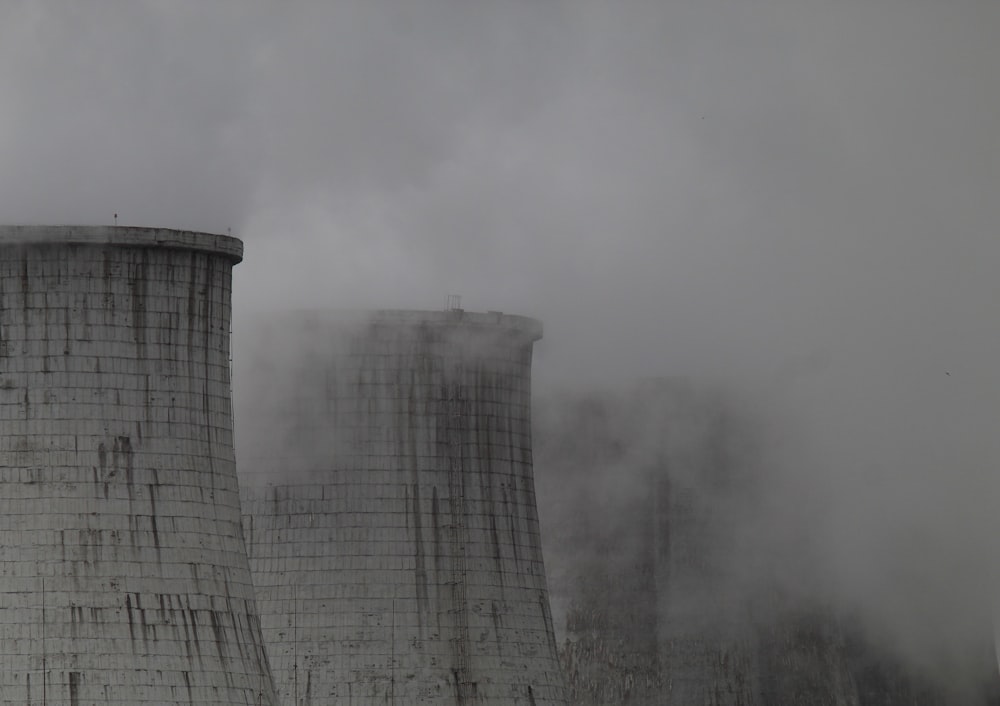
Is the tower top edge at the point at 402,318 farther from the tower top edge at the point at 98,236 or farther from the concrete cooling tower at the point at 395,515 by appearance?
the tower top edge at the point at 98,236

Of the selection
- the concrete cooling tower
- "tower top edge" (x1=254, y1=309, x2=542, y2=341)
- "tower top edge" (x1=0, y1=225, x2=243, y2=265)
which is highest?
"tower top edge" (x1=0, y1=225, x2=243, y2=265)

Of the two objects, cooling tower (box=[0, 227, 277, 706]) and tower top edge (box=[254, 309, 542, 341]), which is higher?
tower top edge (box=[254, 309, 542, 341])

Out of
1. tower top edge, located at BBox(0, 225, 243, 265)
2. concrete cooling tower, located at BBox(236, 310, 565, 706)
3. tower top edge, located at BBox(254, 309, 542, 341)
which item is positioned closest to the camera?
tower top edge, located at BBox(0, 225, 243, 265)

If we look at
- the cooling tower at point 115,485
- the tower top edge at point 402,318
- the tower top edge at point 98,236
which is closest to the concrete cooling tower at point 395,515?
the tower top edge at point 402,318

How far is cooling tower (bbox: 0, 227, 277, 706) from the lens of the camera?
71.5ft

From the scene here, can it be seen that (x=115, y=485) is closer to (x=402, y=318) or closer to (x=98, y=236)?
(x=98, y=236)

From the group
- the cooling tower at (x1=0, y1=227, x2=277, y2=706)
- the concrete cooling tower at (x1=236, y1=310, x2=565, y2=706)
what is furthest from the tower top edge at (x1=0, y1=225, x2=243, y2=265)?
the concrete cooling tower at (x1=236, y1=310, x2=565, y2=706)

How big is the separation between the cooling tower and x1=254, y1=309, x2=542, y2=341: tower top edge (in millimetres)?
6339

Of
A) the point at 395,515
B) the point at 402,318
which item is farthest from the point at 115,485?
the point at 402,318

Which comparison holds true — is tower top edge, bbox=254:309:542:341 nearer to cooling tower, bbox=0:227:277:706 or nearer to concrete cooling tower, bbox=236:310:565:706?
concrete cooling tower, bbox=236:310:565:706

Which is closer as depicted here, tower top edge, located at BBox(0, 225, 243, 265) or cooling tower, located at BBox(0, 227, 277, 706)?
cooling tower, located at BBox(0, 227, 277, 706)

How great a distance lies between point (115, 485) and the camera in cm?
2220

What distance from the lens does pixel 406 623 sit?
28.8m

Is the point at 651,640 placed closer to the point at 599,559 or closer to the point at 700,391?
the point at 599,559
